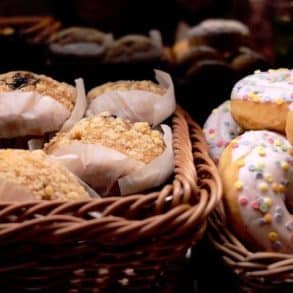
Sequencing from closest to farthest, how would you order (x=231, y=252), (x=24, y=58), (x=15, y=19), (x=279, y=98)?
(x=231, y=252) < (x=279, y=98) < (x=24, y=58) < (x=15, y=19)

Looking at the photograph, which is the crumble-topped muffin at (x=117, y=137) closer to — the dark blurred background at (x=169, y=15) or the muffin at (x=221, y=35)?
the dark blurred background at (x=169, y=15)

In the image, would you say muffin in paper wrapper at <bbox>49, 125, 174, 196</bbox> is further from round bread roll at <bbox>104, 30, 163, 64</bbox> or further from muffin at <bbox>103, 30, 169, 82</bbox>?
round bread roll at <bbox>104, 30, 163, 64</bbox>

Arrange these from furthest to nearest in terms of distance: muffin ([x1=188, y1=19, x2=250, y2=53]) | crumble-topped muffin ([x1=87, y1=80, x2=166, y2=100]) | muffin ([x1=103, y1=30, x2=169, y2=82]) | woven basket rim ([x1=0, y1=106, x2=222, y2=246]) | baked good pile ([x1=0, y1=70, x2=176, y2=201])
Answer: muffin ([x1=188, y1=19, x2=250, y2=53]), muffin ([x1=103, y1=30, x2=169, y2=82]), crumble-topped muffin ([x1=87, y1=80, x2=166, y2=100]), baked good pile ([x1=0, y1=70, x2=176, y2=201]), woven basket rim ([x1=0, y1=106, x2=222, y2=246])

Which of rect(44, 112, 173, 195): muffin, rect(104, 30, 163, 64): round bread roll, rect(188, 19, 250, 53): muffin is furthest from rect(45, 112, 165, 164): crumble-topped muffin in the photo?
rect(188, 19, 250, 53): muffin

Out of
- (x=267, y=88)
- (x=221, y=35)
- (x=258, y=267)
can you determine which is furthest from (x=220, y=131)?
(x=221, y=35)

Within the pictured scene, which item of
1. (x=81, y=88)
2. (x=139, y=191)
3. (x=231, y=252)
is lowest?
(x=231, y=252)

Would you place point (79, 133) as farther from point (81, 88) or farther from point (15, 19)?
point (15, 19)

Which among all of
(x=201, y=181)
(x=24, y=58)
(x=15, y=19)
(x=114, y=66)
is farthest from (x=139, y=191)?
(x=15, y=19)
